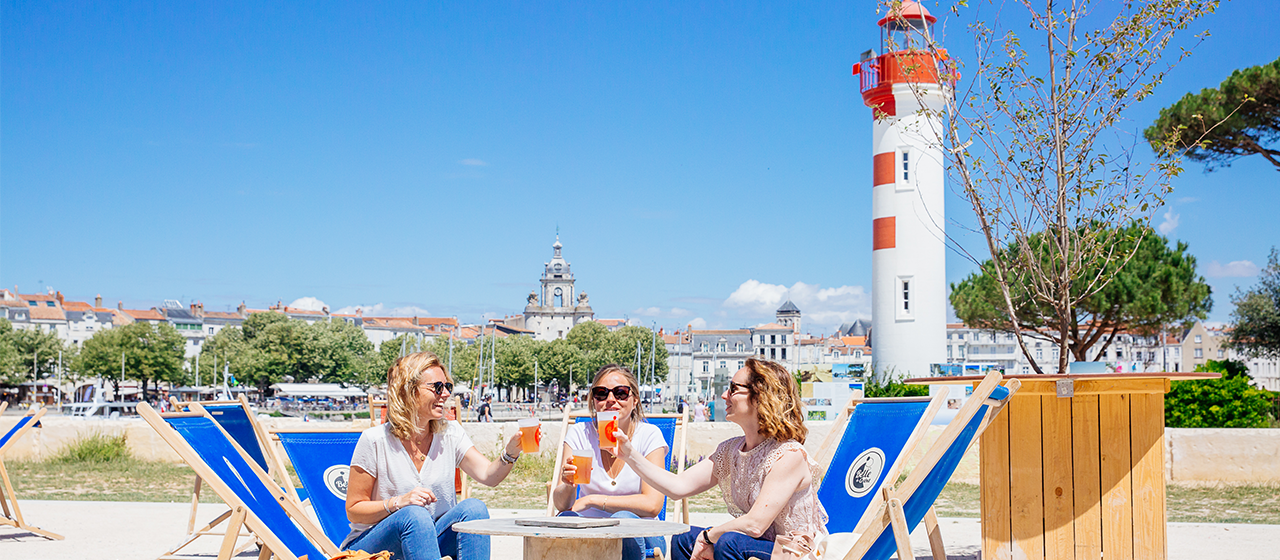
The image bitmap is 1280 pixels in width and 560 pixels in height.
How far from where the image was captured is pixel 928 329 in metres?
24.8

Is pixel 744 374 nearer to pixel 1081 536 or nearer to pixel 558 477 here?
pixel 558 477

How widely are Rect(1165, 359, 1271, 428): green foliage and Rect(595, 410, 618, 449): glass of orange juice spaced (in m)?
11.5

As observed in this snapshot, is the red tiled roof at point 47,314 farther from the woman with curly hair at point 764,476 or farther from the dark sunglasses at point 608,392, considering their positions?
the woman with curly hair at point 764,476

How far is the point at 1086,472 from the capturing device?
4.19 metres

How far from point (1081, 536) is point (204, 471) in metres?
3.34

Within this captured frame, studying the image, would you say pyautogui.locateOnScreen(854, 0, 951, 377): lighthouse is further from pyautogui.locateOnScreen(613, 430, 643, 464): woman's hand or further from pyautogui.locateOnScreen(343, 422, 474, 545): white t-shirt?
pyautogui.locateOnScreen(613, 430, 643, 464): woman's hand

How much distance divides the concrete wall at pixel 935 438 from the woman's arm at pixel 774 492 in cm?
449

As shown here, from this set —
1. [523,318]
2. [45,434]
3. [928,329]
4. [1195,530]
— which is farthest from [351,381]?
[523,318]

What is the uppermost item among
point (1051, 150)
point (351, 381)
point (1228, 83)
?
point (1228, 83)

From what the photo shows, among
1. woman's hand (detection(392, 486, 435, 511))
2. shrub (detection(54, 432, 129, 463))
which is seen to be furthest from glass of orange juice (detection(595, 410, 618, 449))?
shrub (detection(54, 432, 129, 463))

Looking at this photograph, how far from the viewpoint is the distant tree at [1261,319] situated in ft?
84.6

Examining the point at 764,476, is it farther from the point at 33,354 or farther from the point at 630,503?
the point at 33,354

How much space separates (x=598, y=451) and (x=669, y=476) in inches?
29.6

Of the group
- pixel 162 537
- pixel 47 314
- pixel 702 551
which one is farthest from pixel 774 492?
pixel 47 314
